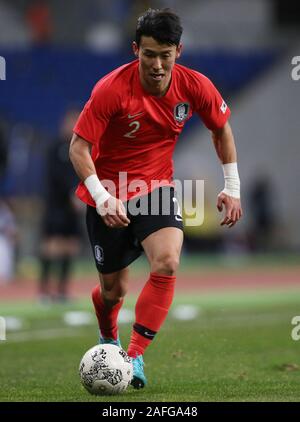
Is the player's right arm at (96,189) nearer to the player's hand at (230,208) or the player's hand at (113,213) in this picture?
the player's hand at (113,213)

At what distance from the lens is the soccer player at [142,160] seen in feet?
24.1

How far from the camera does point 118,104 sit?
24.5 feet

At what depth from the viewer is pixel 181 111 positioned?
7762 mm

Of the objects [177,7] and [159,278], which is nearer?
[159,278]

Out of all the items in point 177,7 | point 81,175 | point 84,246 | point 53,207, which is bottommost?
point 84,246

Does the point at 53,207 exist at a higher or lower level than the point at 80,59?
lower

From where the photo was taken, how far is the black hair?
7.29 meters

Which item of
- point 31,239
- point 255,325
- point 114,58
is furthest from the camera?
point 114,58

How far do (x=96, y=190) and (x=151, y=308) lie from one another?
88 centimetres

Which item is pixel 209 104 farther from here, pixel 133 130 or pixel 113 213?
pixel 113 213
